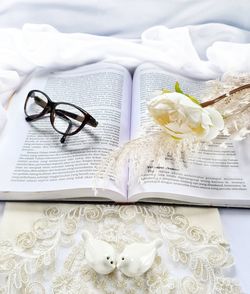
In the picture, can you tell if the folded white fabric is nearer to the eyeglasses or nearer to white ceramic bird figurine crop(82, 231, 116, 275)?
the eyeglasses

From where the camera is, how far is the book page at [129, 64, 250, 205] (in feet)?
1.66

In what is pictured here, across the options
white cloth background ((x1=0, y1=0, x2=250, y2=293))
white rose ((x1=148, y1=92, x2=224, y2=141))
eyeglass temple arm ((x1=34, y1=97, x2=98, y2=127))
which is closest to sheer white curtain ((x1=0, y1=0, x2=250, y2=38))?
white cloth background ((x1=0, y1=0, x2=250, y2=293))

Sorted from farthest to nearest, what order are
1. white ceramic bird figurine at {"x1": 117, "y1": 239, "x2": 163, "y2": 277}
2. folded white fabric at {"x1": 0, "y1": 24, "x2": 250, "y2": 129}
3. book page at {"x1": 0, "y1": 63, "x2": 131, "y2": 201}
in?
folded white fabric at {"x1": 0, "y1": 24, "x2": 250, "y2": 129}
book page at {"x1": 0, "y1": 63, "x2": 131, "y2": 201}
white ceramic bird figurine at {"x1": 117, "y1": 239, "x2": 163, "y2": 277}

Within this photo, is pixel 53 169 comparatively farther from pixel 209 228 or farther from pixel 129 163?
pixel 209 228

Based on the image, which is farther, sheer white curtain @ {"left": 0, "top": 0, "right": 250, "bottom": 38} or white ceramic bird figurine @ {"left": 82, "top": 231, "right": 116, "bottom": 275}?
sheer white curtain @ {"left": 0, "top": 0, "right": 250, "bottom": 38}

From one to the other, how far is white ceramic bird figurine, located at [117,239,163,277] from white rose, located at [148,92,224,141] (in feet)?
0.51

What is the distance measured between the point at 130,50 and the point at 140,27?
0.14 metres

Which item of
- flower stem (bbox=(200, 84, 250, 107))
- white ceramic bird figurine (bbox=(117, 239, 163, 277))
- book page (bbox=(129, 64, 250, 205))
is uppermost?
flower stem (bbox=(200, 84, 250, 107))

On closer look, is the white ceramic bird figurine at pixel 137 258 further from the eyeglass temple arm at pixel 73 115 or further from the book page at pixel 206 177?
the eyeglass temple arm at pixel 73 115

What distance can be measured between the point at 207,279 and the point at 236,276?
0.04m

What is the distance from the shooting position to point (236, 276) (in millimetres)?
438

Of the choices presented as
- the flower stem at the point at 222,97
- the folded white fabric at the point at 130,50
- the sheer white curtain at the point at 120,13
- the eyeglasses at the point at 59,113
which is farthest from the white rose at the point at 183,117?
the sheer white curtain at the point at 120,13

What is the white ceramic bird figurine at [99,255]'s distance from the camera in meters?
0.42

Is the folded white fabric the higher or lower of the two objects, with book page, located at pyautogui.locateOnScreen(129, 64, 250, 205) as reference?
higher
